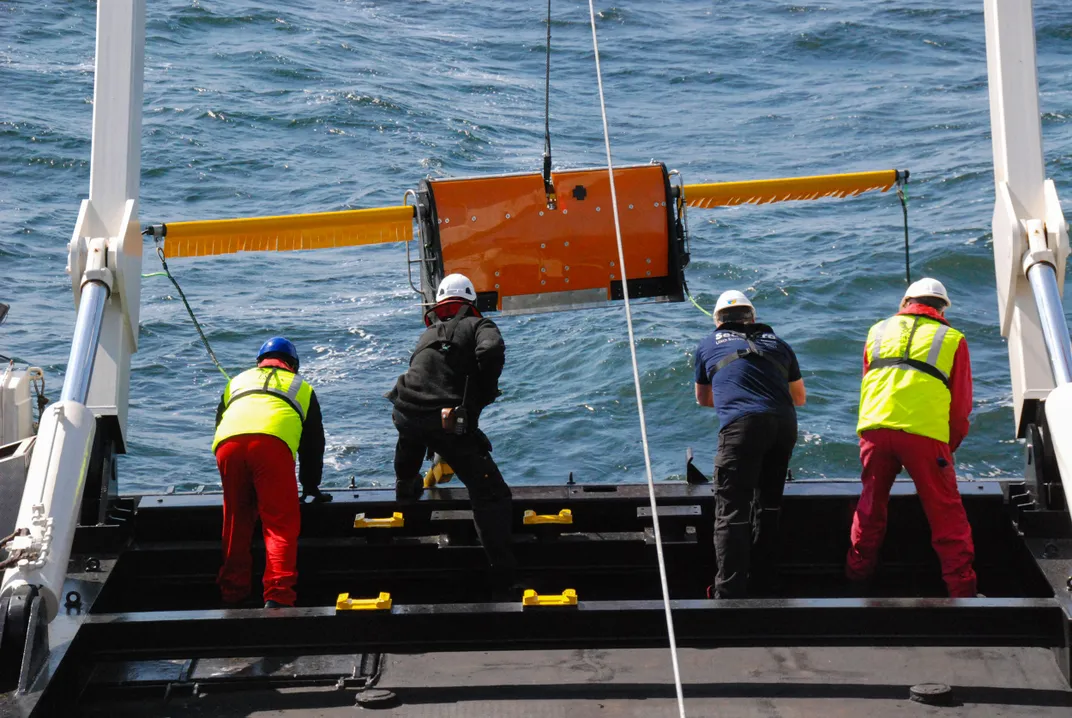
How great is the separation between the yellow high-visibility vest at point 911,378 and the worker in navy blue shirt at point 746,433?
344 millimetres

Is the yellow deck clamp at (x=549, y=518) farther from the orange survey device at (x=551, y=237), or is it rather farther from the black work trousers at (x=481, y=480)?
the orange survey device at (x=551, y=237)

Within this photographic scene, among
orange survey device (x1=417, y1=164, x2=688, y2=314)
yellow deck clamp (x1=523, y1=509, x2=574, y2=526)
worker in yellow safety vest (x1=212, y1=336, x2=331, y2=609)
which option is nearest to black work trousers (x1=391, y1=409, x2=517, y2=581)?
yellow deck clamp (x1=523, y1=509, x2=574, y2=526)

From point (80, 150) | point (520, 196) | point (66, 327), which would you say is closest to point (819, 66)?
point (80, 150)

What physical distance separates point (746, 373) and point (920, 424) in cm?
78

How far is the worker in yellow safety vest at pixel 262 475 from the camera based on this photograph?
5.75 metres

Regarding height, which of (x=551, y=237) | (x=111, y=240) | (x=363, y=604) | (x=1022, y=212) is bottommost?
(x=363, y=604)

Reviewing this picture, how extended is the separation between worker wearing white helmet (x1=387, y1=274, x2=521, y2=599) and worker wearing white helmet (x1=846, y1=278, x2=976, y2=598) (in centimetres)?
163

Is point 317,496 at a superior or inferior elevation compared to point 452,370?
inferior

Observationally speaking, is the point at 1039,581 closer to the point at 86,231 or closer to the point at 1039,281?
the point at 1039,281

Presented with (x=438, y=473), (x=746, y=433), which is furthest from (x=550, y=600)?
(x=438, y=473)

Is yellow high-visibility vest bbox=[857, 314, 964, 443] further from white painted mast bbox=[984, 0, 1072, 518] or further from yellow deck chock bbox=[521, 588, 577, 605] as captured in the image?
yellow deck chock bbox=[521, 588, 577, 605]

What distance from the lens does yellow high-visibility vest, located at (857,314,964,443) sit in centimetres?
571

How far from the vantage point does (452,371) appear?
5.94 metres

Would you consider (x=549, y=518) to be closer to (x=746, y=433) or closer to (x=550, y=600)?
(x=746, y=433)
